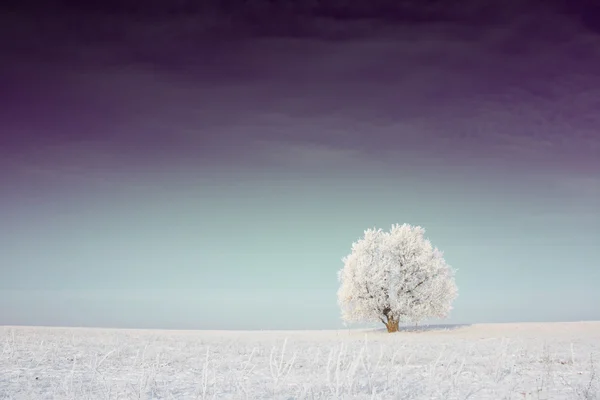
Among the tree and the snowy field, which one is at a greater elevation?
the tree

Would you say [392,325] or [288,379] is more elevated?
[392,325]

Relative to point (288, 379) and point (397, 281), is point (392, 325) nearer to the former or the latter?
point (397, 281)

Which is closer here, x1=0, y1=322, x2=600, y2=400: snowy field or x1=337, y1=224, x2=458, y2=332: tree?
x1=0, y1=322, x2=600, y2=400: snowy field

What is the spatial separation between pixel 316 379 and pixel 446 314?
3153 centimetres

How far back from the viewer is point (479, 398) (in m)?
12.3

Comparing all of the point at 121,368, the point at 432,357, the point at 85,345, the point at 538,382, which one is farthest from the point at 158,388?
the point at 85,345

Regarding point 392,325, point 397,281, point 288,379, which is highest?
point 397,281

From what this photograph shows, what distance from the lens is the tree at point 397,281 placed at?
42844 mm

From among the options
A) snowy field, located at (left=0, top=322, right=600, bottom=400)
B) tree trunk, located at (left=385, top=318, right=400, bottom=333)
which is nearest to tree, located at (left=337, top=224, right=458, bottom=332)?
tree trunk, located at (left=385, top=318, right=400, bottom=333)

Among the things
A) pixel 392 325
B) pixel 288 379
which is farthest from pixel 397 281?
pixel 288 379

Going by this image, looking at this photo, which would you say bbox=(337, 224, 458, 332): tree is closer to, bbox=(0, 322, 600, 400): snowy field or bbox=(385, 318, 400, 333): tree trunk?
bbox=(385, 318, 400, 333): tree trunk

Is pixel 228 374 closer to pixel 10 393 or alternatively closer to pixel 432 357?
pixel 10 393

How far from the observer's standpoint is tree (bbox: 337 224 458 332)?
141ft

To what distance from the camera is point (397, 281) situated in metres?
43.0
